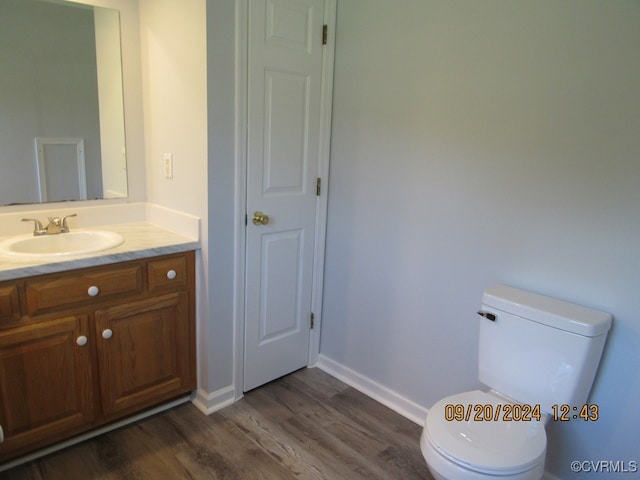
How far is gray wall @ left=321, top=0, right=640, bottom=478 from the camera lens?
1.51 metres

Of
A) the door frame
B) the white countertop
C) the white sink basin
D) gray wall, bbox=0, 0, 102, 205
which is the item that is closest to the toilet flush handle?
the door frame

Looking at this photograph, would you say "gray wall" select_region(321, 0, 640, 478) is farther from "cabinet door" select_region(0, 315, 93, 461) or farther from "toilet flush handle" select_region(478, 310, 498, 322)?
"cabinet door" select_region(0, 315, 93, 461)

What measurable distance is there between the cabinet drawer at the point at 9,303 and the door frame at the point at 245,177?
0.89m

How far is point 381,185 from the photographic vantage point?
2.19 metres

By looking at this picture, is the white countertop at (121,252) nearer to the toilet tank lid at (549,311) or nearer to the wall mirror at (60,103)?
the wall mirror at (60,103)

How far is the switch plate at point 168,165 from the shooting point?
216cm

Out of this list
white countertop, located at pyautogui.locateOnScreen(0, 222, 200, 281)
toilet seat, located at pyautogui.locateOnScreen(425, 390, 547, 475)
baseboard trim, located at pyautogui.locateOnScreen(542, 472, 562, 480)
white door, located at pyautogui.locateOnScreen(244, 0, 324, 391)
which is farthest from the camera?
white door, located at pyautogui.locateOnScreen(244, 0, 324, 391)

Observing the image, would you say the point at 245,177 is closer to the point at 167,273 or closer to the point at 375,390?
the point at 167,273

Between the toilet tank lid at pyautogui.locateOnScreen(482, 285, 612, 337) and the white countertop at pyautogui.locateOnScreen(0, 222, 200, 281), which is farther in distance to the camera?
the white countertop at pyautogui.locateOnScreen(0, 222, 200, 281)

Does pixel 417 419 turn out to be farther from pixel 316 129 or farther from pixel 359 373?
pixel 316 129

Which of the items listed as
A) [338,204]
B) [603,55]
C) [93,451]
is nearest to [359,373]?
[338,204]

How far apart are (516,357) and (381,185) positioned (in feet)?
3.28

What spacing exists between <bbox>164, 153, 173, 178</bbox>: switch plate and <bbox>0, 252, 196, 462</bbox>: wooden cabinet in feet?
1.50

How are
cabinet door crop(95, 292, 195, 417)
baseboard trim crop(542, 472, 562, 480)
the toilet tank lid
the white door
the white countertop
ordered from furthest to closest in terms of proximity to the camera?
the white door < cabinet door crop(95, 292, 195, 417) < baseboard trim crop(542, 472, 562, 480) < the white countertop < the toilet tank lid
